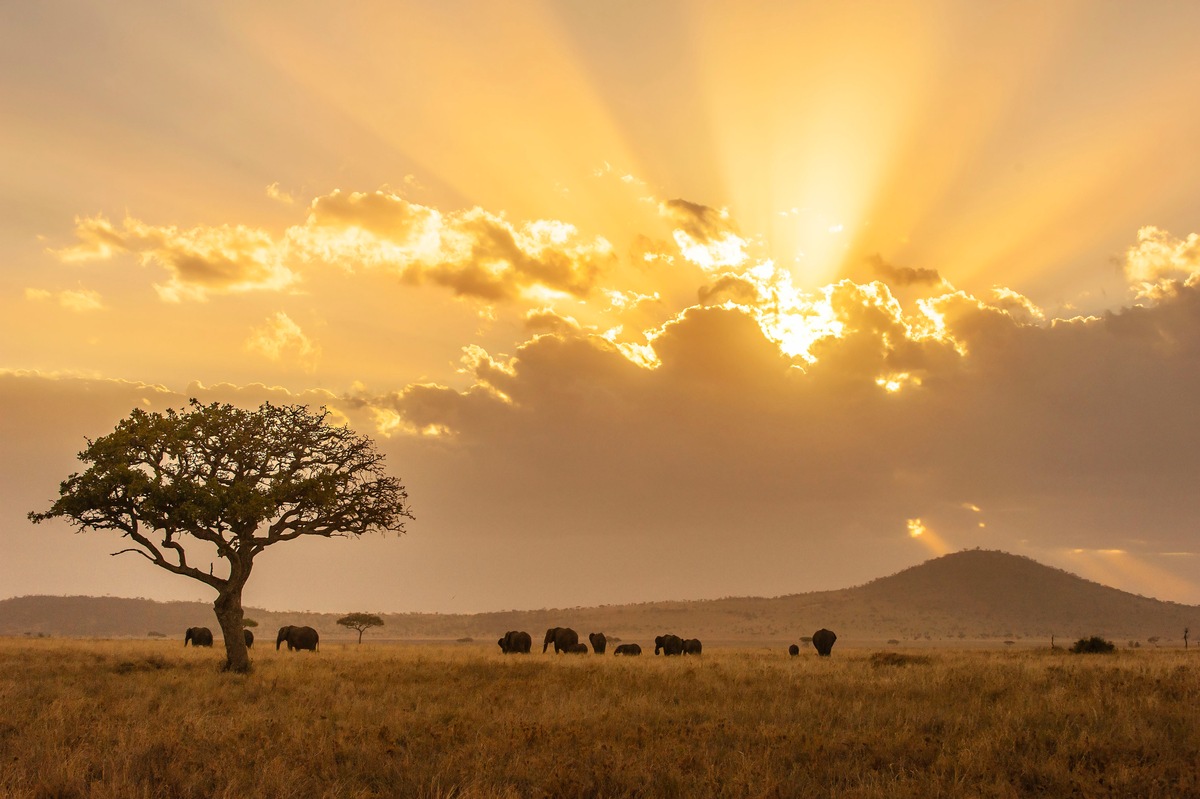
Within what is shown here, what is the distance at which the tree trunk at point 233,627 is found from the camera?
32.3 metres

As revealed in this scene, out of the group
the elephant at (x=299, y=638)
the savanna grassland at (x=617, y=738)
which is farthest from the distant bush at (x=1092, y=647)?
the elephant at (x=299, y=638)

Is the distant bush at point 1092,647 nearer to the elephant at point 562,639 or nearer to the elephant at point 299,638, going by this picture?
the elephant at point 562,639

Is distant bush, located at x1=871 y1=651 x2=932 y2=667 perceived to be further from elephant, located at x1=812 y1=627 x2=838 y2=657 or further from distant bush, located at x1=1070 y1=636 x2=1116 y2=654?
distant bush, located at x1=1070 y1=636 x2=1116 y2=654

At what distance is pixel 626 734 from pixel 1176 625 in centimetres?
21779

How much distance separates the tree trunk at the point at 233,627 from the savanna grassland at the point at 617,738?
7781 mm

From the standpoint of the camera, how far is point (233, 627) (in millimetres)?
33594

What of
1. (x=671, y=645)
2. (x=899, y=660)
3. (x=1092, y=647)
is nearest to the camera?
(x=899, y=660)

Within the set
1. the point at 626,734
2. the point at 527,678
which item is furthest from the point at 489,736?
the point at 527,678

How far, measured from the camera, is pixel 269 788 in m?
11.3

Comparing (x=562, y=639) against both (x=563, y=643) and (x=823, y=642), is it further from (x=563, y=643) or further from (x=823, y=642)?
(x=823, y=642)

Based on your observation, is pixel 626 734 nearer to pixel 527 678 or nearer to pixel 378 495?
pixel 527 678

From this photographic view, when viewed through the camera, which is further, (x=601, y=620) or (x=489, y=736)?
(x=601, y=620)

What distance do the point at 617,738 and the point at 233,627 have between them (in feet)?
80.1

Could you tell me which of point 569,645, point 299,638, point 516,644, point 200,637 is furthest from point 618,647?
point 200,637
